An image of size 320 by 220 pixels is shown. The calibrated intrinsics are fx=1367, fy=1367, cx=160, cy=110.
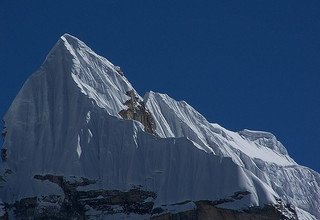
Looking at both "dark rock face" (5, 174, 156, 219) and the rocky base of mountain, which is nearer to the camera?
the rocky base of mountain

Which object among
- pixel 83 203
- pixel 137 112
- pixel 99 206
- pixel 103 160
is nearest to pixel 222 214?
pixel 99 206

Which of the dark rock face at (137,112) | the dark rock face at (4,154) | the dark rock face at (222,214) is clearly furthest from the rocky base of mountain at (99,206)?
the dark rock face at (137,112)

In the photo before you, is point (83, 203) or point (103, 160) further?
point (103, 160)

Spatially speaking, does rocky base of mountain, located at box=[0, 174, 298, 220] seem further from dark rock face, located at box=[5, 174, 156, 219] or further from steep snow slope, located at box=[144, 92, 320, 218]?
steep snow slope, located at box=[144, 92, 320, 218]

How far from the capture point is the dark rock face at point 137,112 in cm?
Answer: 11294

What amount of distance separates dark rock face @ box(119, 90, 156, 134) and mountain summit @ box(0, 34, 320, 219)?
8 cm

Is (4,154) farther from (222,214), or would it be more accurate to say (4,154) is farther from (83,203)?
(222,214)

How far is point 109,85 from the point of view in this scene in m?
114

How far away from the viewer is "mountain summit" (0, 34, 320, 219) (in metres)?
101

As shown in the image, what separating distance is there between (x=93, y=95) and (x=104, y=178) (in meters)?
10.5

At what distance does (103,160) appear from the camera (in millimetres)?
105312

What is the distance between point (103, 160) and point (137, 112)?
9.64 metres

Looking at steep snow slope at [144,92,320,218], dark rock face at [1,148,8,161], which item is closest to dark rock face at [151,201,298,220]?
dark rock face at [1,148,8,161]

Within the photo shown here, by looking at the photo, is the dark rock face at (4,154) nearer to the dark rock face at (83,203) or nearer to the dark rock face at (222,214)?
the dark rock face at (83,203)
